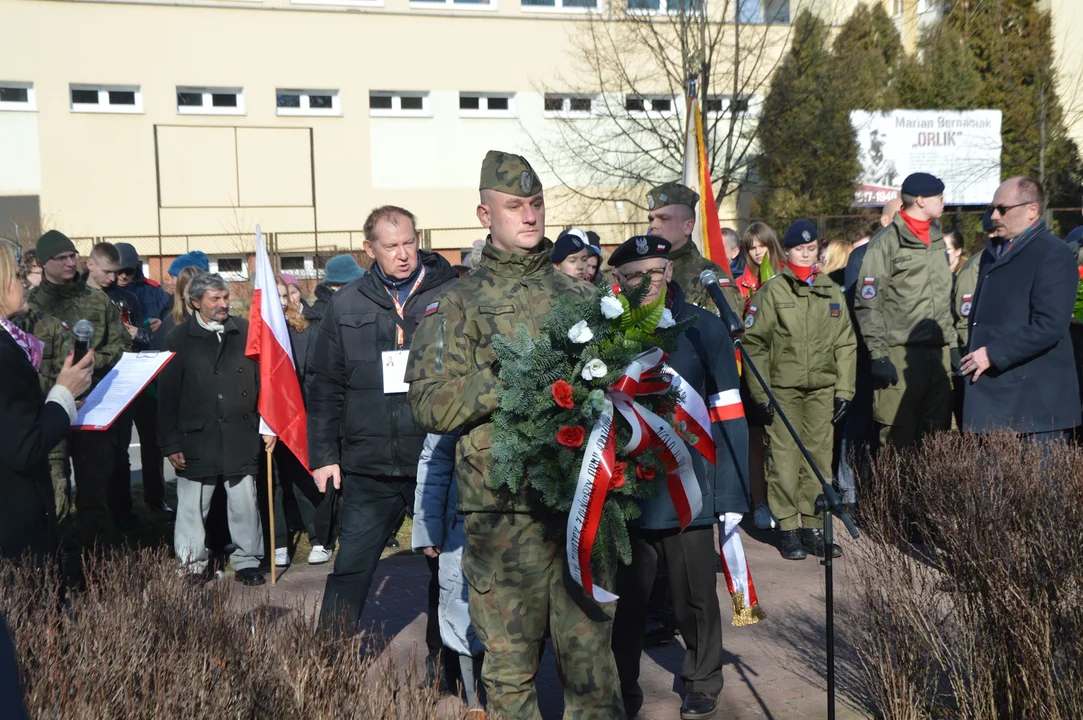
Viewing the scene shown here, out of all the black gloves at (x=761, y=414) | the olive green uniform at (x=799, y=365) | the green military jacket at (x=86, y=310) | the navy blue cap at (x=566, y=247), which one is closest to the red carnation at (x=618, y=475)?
the navy blue cap at (x=566, y=247)

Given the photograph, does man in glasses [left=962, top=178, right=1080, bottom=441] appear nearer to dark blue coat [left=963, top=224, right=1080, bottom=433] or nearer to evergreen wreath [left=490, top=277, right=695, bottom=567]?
dark blue coat [left=963, top=224, right=1080, bottom=433]

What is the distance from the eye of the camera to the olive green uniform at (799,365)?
8.00m

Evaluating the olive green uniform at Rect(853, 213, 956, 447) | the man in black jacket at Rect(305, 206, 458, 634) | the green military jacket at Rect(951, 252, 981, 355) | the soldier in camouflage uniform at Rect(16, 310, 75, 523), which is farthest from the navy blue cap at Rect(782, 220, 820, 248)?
the soldier in camouflage uniform at Rect(16, 310, 75, 523)

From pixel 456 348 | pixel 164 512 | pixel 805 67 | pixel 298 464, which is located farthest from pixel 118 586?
pixel 805 67

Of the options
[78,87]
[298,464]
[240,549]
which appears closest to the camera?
[240,549]

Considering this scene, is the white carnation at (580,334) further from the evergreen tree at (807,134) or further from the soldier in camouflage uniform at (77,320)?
the evergreen tree at (807,134)

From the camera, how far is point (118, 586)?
3.98m

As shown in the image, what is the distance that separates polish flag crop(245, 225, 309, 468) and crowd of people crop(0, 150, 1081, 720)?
188 mm

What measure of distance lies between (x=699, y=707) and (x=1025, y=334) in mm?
3082

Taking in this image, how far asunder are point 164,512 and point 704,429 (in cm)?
744

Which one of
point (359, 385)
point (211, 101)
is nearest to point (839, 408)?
point (359, 385)

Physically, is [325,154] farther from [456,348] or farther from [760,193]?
[456,348]

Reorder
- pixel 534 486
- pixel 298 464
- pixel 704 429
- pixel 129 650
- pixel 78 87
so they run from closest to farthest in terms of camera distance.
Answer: pixel 129 650 < pixel 534 486 < pixel 704 429 < pixel 298 464 < pixel 78 87

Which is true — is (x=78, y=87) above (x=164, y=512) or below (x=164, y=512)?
above
